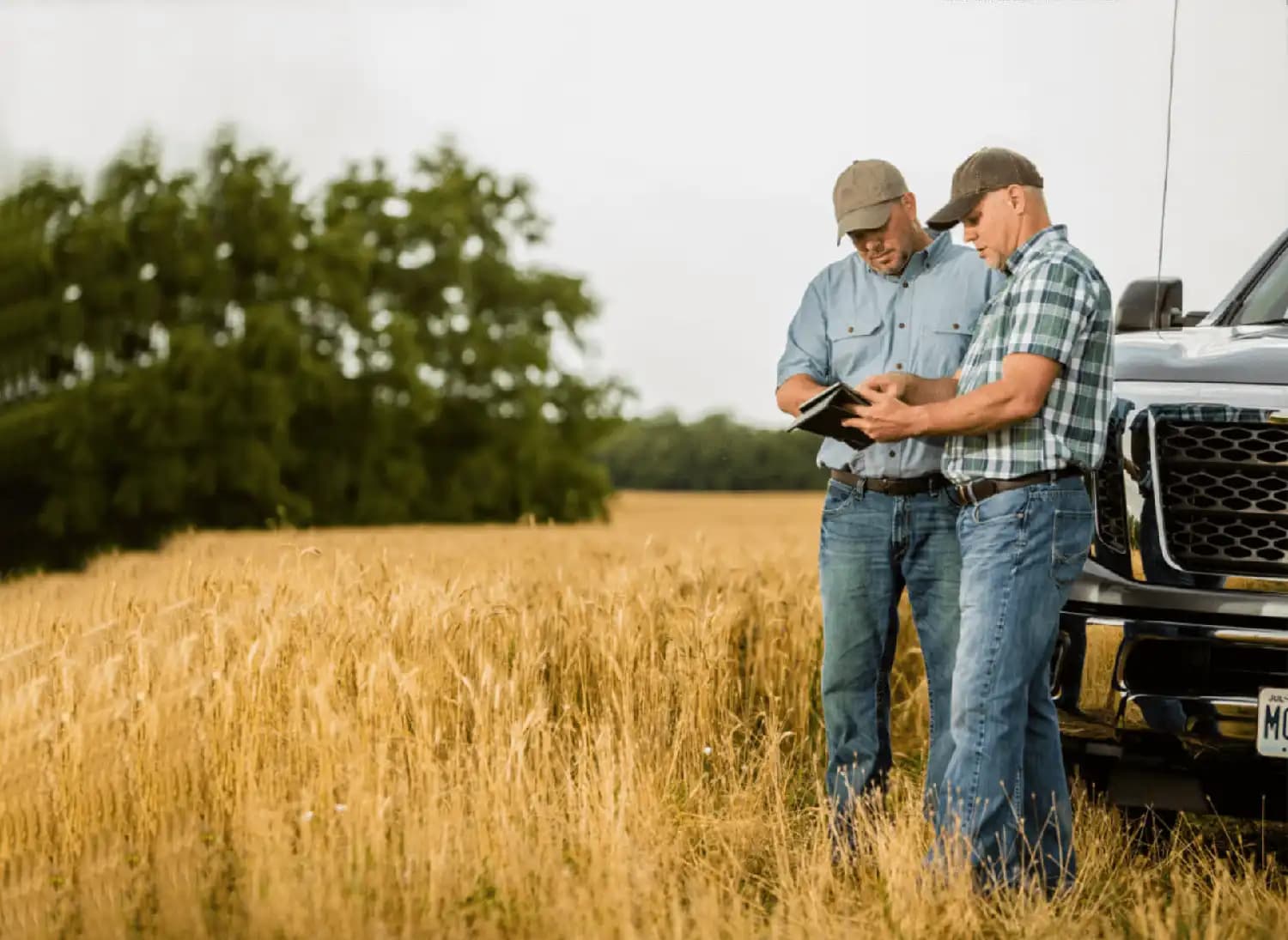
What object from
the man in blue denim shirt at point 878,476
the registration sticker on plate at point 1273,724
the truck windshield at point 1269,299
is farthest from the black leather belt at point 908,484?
the truck windshield at point 1269,299

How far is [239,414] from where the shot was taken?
3659 centimetres

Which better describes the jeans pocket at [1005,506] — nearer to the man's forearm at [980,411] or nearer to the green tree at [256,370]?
the man's forearm at [980,411]

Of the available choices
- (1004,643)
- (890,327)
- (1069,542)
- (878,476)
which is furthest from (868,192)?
(1004,643)

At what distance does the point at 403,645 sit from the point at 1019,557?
2.54m

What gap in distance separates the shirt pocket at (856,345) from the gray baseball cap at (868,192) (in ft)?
1.02

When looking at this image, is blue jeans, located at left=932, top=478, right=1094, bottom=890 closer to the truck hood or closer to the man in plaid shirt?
the man in plaid shirt

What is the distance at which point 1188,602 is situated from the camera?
14.1 feet

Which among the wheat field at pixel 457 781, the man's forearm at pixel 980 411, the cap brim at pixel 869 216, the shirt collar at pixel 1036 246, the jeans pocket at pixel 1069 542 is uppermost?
the cap brim at pixel 869 216

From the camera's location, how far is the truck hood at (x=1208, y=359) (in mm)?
4383

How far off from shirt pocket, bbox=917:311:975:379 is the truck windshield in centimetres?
130

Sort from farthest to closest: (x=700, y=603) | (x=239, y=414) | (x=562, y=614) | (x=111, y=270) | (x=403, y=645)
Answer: (x=111, y=270)
(x=239, y=414)
(x=700, y=603)
(x=562, y=614)
(x=403, y=645)

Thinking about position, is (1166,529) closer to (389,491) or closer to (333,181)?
(389,491)

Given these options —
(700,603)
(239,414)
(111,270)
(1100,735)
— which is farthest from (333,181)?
(1100,735)

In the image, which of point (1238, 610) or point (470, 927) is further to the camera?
point (1238, 610)
